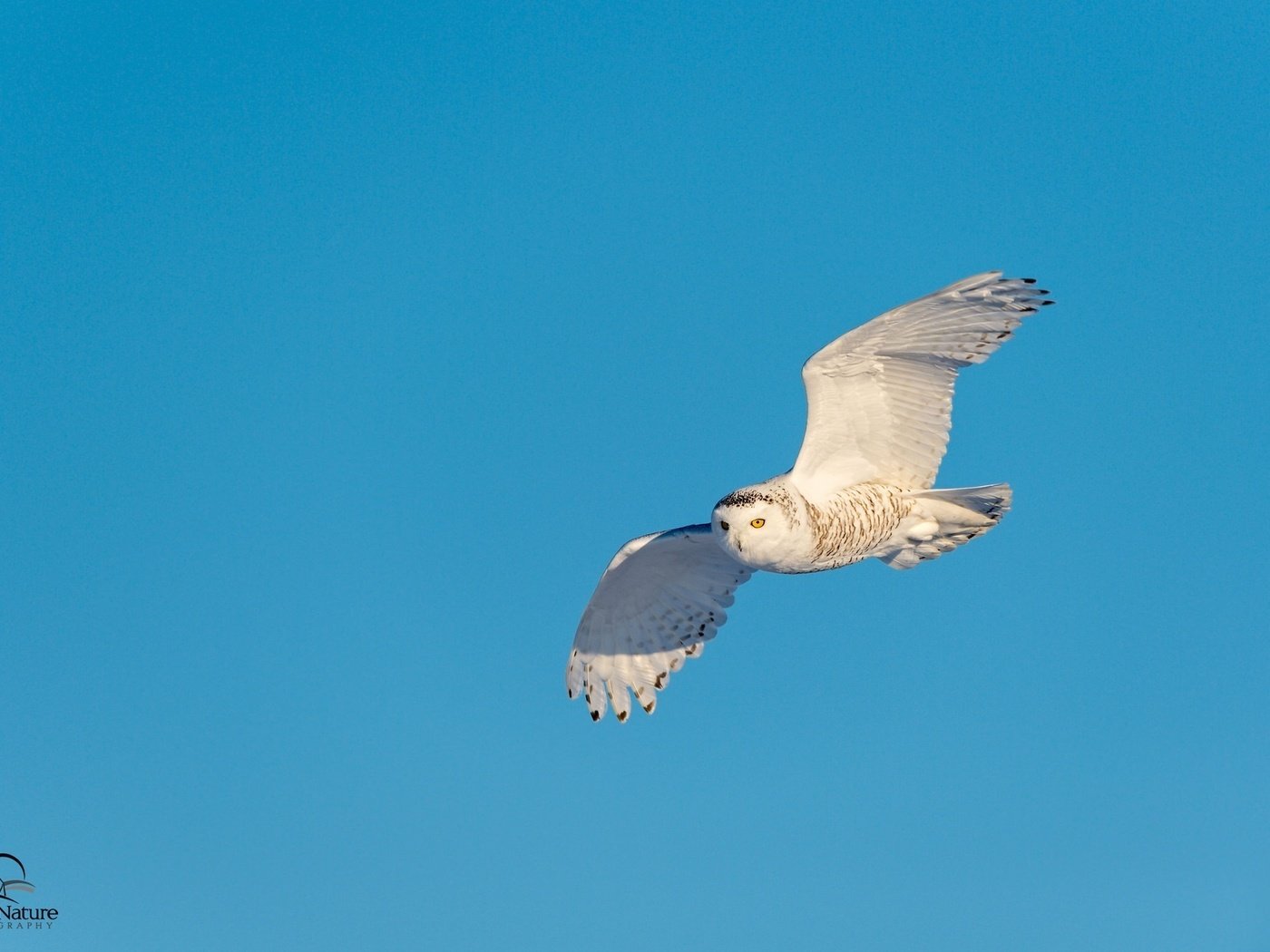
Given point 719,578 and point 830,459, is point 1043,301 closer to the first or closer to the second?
point 830,459

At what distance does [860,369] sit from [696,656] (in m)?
4.15

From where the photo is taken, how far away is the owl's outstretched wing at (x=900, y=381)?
12.2m

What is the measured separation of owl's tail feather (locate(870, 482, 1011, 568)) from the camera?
12.7m

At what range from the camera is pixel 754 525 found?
38.8 feet

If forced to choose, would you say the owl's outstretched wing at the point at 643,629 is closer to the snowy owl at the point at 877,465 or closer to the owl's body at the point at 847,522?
the snowy owl at the point at 877,465

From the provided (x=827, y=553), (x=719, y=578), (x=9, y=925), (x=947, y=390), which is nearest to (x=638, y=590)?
(x=719, y=578)

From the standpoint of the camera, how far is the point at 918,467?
1309 centimetres

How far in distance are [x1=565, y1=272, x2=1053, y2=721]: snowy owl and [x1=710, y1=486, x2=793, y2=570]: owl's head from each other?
11 millimetres

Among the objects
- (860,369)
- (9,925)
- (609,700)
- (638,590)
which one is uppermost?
(860,369)

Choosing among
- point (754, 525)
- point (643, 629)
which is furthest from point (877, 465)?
point (643, 629)

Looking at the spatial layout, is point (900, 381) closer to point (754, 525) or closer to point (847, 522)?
point (847, 522)

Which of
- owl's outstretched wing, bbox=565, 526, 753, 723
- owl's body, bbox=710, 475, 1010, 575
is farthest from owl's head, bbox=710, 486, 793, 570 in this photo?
owl's outstretched wing, bbox=565, 526, 753, 723

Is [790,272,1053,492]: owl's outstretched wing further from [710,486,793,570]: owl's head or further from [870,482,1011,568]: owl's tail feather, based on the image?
[710,486,793,570]: owl's head

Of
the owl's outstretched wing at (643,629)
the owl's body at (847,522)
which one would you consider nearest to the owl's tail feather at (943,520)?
the owl's body at (847,522)
